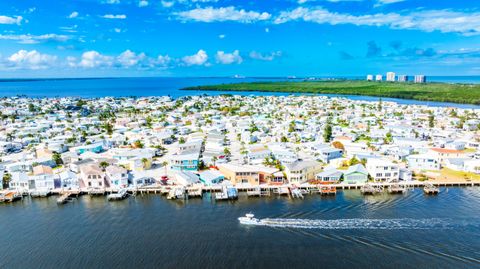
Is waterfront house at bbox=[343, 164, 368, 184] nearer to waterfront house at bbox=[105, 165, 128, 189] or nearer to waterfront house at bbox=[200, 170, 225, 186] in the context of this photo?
waterfront house at bbox=[200, 170, 225, 186]

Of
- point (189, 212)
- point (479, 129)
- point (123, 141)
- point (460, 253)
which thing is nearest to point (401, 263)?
point (460, 253)

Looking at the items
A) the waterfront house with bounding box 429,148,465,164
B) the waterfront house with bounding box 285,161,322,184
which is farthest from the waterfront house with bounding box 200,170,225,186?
the waterfront house with bounding box 429,148,465,164

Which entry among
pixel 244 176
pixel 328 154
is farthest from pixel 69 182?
pixel 328 154

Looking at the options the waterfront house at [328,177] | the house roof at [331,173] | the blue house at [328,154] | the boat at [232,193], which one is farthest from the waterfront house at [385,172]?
the boat at [232,193]

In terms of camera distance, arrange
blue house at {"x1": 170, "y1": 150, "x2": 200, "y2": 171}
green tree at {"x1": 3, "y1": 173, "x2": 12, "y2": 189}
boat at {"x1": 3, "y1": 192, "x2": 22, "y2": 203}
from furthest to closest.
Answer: blue house at {"x1": 170, "y1": 150, "x2": 200, "y2": 171} → green tree at {"x1": 3, "y1": 173, "x2": 12, "y2": 189} → boat at {"x1": 3, "y1": 192, "x2": 22, "y2": 203}

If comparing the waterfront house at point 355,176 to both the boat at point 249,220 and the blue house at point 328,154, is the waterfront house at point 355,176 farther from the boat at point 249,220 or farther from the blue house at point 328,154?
the boat at point 249,220

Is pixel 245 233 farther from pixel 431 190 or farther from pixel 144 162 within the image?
pixel 431 190
